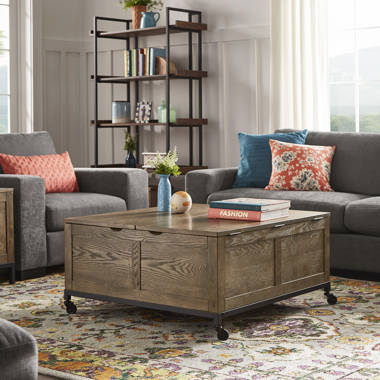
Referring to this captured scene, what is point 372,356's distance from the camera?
253cm

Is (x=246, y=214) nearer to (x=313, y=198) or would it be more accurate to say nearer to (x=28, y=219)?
(x=313, y=198)

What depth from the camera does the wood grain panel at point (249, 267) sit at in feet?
9.24

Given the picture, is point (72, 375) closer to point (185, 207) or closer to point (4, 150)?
point (185, 207)

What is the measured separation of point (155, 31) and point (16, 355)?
15.9ft

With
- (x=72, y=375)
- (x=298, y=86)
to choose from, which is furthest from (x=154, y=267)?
(x=298, y=86)

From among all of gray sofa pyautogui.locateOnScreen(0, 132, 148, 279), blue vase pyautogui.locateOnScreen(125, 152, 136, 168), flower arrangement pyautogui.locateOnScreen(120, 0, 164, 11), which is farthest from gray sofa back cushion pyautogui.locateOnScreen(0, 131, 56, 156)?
flower arrangement pyautogui.locateOnScreen(120, 0, 164, 11)

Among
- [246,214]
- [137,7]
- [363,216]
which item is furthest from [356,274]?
[137,7]

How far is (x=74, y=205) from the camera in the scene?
164 inches

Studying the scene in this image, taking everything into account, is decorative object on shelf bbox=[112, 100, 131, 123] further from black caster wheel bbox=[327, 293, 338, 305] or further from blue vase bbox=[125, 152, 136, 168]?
black caster wheel bbox=[327, 293, 338, 305]

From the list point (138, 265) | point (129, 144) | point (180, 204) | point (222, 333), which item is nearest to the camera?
point (222, 333)

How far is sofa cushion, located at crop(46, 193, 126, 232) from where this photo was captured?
13.3ft

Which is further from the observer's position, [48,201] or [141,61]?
[141,61]

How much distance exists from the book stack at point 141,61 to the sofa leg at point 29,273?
7.62ft

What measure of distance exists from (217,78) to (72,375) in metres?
3.85
